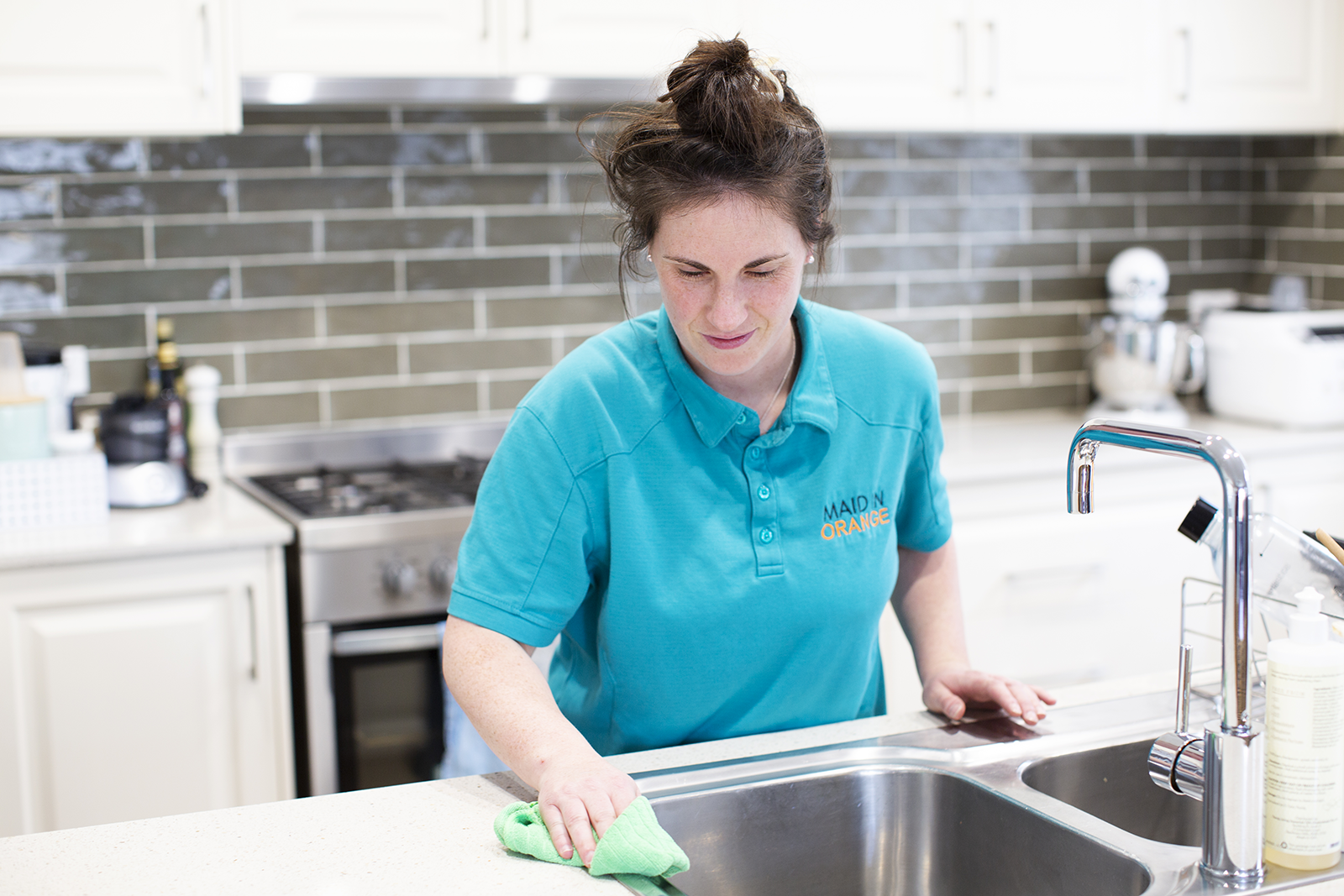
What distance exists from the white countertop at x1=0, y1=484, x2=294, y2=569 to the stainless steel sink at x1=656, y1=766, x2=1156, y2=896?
48.0 inches

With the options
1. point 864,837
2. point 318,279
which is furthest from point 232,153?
point 864,837

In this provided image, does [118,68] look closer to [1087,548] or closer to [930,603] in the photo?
[930,603]

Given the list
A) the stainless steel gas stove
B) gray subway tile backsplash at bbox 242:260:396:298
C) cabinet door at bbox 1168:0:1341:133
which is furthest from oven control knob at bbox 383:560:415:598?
cabinet door at bbox 1168:0:1341:133

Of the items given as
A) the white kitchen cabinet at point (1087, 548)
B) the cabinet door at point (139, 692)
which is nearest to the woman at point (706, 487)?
the cabinet door at point (139, 692)

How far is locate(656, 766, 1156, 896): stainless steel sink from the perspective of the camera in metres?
1.16

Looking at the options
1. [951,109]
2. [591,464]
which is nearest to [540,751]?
[591,464]

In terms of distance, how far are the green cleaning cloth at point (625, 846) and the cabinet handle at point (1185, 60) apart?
2422 millimetres

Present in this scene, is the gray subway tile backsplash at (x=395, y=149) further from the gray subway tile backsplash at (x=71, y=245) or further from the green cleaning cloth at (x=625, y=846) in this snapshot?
the green cleaning cloth at (x=625, y=846)

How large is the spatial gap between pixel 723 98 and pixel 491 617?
1.68ft

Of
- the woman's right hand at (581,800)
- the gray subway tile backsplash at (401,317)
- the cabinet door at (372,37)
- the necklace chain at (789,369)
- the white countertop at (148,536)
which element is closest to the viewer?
the woman's right hand at (581,800)

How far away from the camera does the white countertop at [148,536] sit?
2078 mm

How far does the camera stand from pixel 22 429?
88.7 inches

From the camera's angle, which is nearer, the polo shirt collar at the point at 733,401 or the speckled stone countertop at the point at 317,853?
the speckled stone countertop at the point at 317,853

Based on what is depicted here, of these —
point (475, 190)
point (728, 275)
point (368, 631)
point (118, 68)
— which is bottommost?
point (368, 631)
